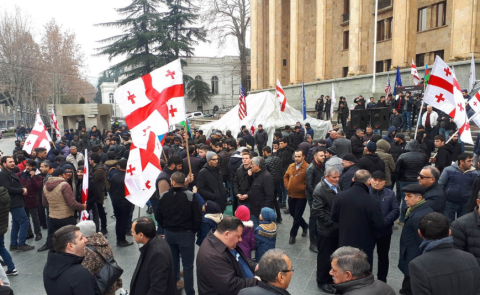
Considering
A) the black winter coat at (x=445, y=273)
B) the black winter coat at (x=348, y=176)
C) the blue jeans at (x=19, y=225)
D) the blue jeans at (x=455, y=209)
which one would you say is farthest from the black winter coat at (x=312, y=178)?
the blue jeans at (x=19, y=225)

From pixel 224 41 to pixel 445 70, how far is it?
37.9m

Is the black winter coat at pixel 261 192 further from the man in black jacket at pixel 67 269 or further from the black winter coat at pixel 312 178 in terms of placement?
the man in black jacket at pixel 67 269

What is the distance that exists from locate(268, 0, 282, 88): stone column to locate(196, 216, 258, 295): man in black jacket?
105 ft

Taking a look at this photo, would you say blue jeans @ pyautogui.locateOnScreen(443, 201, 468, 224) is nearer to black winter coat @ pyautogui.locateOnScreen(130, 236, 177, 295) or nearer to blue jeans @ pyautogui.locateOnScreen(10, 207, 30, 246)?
black winter coat @ pyautogui.locateOnScreen(130, 236, 177, 295)

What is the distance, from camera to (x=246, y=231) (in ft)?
14.0

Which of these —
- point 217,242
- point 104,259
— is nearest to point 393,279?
point 217,242

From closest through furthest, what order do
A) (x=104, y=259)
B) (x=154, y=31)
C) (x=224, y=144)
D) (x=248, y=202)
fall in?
(x=104, y=259), (x=248, y=202), (x=224, y=144), (x=154, y=31)

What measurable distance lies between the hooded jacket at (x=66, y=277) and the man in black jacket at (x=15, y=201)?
13.9 feet

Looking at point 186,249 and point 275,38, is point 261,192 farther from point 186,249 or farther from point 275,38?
point 275,38

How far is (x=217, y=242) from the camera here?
3.25 metres

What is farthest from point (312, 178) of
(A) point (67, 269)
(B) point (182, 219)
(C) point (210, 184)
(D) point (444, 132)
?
(D) point (444, 132)

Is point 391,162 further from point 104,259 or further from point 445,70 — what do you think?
point 104,259

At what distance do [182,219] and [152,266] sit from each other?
4.43 feet

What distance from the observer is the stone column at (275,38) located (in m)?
33.0
